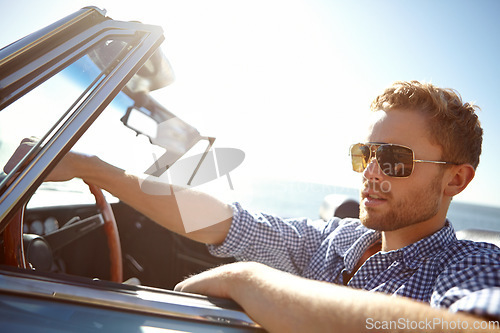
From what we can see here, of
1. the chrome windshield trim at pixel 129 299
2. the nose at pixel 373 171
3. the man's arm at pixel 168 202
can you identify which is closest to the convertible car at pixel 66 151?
the chrome windshield trim at pixel 129 299

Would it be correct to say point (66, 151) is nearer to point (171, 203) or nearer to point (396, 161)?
point (171, 203)

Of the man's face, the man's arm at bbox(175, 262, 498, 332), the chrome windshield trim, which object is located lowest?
the chrome windshield trim

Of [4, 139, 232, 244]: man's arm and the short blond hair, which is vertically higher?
the short blond hair

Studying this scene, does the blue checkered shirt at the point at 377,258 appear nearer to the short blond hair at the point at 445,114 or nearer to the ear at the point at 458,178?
the ear at the point at 458,178

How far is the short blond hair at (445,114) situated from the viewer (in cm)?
158

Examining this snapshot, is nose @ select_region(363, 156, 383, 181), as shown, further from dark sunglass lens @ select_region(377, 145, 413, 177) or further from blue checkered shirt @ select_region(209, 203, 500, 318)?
blue checkered shirt @ select_region(209, 203, 500, 318)

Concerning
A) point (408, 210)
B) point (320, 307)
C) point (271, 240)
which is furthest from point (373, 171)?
point (320, 307)


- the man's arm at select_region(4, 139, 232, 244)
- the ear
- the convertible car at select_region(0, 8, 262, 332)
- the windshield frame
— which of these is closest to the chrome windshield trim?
the convertible car at select_region(0, 8, 262, 332)

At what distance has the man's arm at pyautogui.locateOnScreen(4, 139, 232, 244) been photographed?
1.53 metres

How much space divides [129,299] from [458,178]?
1.65 meters

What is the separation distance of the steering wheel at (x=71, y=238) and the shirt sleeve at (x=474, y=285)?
1287 millimetres

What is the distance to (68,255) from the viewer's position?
2.04 m

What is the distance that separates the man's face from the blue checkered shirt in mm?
133

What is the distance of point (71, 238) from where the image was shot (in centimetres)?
194
